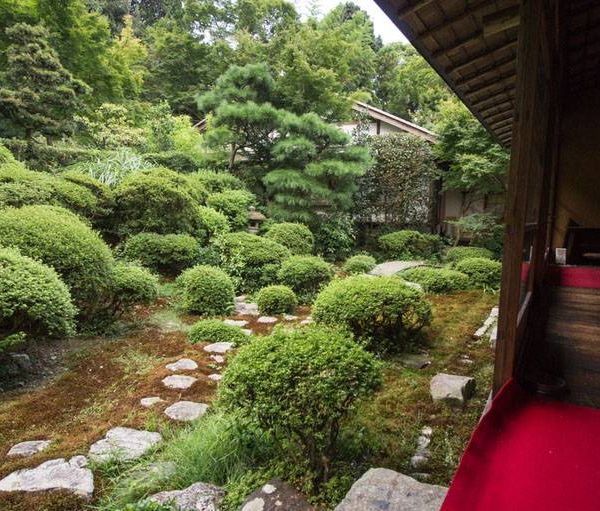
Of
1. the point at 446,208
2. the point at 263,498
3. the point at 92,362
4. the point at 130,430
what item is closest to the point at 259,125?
the point at 446,208

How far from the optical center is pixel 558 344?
315 cm

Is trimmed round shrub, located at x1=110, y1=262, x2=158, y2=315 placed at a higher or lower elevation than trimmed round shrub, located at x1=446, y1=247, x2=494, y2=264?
lower

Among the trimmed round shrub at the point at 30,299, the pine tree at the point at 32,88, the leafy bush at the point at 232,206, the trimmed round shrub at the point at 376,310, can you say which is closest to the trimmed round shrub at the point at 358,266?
the leafy bush at the point at 232,206

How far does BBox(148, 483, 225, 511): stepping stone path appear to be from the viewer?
7.25 feet

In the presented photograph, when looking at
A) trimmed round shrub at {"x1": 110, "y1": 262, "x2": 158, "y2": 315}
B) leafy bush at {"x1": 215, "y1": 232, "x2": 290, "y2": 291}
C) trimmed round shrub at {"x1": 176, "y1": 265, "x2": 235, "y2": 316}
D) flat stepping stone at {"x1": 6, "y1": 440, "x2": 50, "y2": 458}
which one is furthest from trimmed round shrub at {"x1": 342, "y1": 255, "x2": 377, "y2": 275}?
flat stepping stone at {"x1": 6, "y1": 440, "x2": 50, "y2": 458}

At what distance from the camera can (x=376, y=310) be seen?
4.29m

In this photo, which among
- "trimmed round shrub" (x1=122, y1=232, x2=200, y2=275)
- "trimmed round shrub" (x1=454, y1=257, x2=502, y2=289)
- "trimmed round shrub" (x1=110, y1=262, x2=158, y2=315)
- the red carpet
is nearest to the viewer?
the red carpet

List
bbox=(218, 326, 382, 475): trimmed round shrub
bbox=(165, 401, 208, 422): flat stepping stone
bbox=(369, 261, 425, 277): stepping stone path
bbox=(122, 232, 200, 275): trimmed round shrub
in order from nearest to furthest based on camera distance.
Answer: bbox=(218, 326, 382, 475): trimmed round shrub → bbox=(165, 401, 208, 422): flat stepping stone → bbox=(122, 232, 200, 275): trimmed round shrub → bbox=(369, 261, 425, 277): stepping stone path

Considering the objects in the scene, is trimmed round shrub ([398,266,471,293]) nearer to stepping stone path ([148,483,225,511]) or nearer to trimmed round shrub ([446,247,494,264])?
trimmed round shrub ([446,247,494,264])

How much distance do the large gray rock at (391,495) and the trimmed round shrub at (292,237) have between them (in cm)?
708

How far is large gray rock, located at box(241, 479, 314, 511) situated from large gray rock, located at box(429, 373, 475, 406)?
1.44m

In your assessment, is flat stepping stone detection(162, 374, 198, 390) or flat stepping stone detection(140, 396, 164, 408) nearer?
flat stepping stone detection(140, 396, 164, 408)

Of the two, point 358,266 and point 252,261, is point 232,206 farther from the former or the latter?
point 358,266

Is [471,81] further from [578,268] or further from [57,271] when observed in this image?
[57,271]
